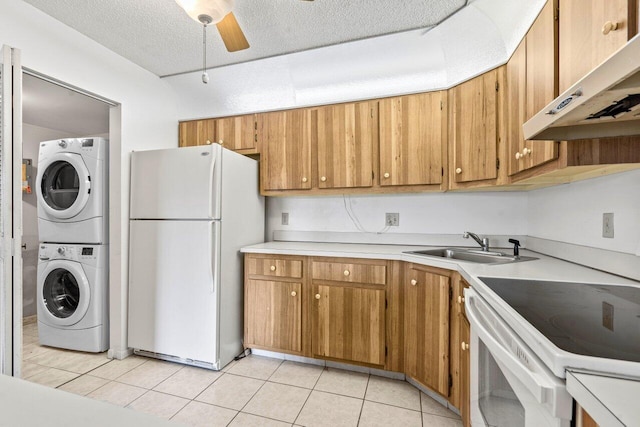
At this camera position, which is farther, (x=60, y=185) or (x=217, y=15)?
(x=60, y=185)

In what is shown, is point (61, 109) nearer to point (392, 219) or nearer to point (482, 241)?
point (392, 219)

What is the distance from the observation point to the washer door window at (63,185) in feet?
7.93

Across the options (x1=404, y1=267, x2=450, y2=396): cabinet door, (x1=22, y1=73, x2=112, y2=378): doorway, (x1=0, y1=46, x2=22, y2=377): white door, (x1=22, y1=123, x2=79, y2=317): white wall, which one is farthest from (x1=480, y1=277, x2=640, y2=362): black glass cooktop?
(x1=22, y1=123, x2=79, y2=317): white wall

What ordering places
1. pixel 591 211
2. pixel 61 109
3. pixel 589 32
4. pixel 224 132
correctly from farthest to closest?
pixel 61 109, pixel 224 132, pixel 591 211, pixel 589 32

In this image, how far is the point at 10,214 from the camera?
5.03ft

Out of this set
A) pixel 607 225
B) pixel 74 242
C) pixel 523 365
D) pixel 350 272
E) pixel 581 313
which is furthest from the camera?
pixel 74 242

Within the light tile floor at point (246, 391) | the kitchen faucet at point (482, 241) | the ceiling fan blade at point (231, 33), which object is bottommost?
the light tile floor at point (246, 391)

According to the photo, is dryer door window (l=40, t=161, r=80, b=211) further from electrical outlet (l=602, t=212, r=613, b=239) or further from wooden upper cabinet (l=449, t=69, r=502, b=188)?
electrical outlet (l=602, t=212, r=613, b=239)

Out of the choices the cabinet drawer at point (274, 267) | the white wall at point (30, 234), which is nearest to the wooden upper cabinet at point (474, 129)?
the cabinet drawer at point (274, 267)

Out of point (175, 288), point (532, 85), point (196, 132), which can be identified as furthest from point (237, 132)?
point (532, 85)

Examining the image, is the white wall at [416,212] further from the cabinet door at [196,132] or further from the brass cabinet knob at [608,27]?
the brass cabinet knob at [608,27]

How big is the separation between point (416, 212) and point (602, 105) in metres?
1.69

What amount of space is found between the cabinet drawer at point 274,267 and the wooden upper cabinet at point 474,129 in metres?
1.34

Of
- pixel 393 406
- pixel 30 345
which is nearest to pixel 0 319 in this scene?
pixel 30 345
